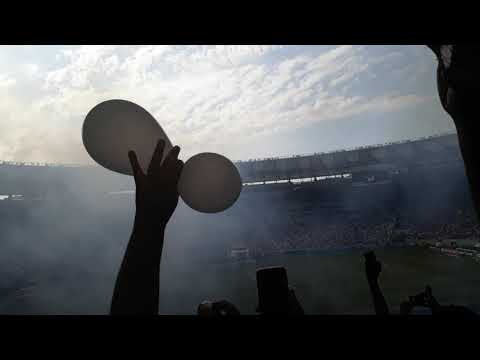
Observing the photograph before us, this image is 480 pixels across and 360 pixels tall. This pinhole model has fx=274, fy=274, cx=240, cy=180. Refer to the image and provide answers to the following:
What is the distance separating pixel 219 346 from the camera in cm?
65

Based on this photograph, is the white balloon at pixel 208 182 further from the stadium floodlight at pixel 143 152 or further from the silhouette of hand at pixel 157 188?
the silhouette of hand at pixel 157 188

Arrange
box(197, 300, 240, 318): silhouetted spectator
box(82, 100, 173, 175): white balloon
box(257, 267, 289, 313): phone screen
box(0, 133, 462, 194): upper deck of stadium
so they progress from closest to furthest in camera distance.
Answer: box(257, 267, 289, 313): phone screen, box(197, 300, 240, 318): silhouetted spectator, box(82, 100, 173, 175): white balloon, box(0, 133, 462, 194): upper deck of stadium

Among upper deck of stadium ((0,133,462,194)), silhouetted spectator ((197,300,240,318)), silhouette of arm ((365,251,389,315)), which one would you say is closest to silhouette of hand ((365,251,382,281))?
silhouette of arm ((365,251,389,315))

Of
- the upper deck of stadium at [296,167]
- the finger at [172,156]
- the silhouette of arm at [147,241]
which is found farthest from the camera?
the upper deck of stadium at [296,167]

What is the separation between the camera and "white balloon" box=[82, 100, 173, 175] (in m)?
1.80

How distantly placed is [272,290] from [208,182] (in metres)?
1.16

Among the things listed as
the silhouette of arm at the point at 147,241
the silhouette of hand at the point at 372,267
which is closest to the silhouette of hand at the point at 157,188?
the silhouette of arm at the point at 147,241

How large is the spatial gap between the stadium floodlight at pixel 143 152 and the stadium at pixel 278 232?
9.12 m

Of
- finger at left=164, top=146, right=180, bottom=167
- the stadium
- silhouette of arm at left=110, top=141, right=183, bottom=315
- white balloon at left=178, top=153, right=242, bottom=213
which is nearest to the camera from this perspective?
silhouette of arm at left=110, top=141, right=183, bottom=315

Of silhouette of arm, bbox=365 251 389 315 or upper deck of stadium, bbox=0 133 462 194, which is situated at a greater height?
upper deck of stadium, bbox=0 133 462 194

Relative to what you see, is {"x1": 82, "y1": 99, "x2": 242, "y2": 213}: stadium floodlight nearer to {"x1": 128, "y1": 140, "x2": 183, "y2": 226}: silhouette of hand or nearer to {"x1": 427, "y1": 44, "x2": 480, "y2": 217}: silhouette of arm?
{"x1": 128, "y1": 140, "x2": 183, "y2": 226}: silhouette of hand

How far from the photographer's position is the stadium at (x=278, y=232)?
13211 millimetres

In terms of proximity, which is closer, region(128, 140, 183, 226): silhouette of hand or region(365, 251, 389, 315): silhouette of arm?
region(128, 140, 183, 226): silhouette of hand
